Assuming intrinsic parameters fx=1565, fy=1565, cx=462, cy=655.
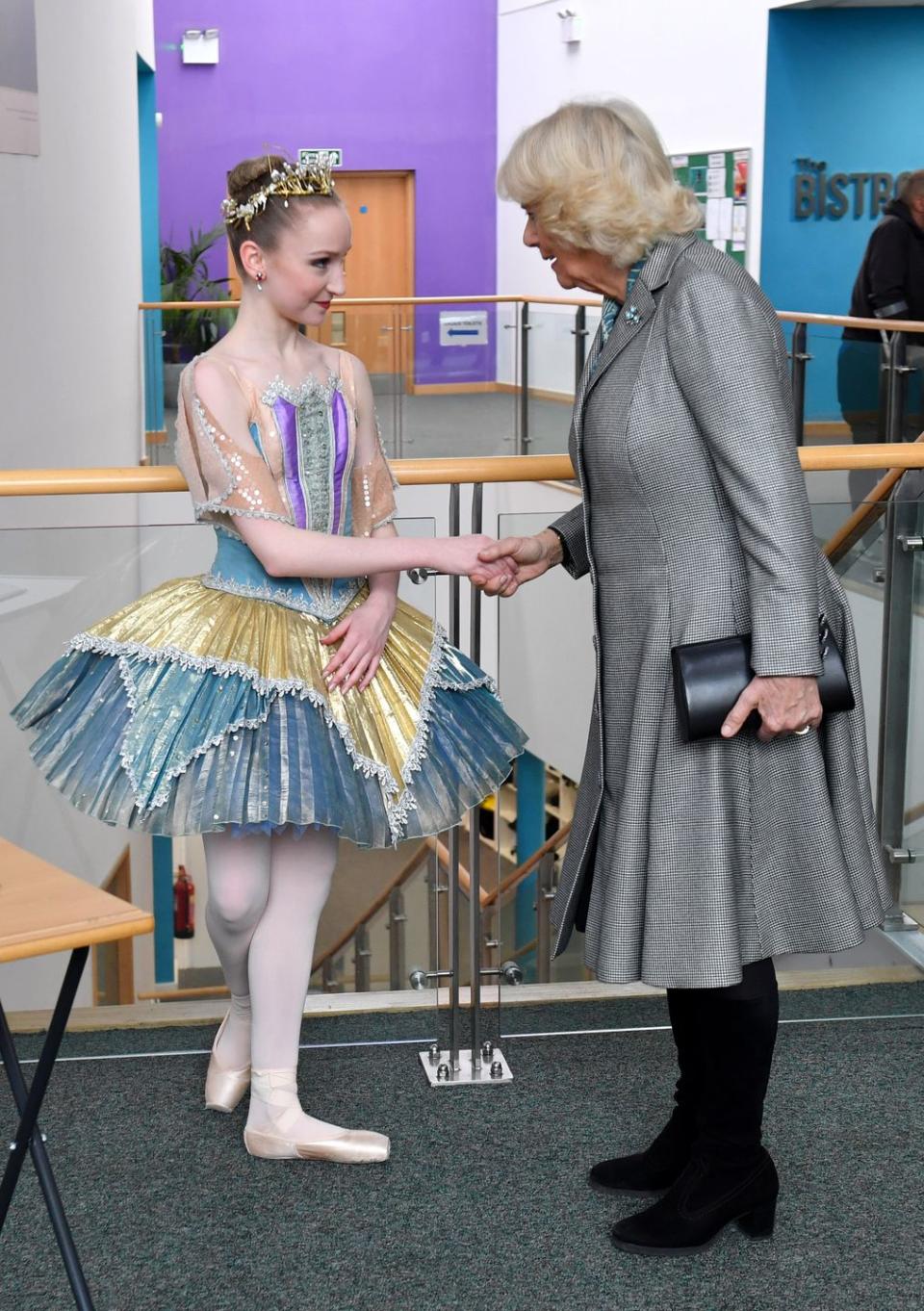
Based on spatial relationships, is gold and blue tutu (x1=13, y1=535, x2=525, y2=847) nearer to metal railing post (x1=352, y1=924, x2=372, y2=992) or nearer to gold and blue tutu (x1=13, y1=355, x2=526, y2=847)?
gold and blue tutu (x1=13, y1=355, x2=526, y2=847)

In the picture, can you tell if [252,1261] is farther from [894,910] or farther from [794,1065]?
[894,910]

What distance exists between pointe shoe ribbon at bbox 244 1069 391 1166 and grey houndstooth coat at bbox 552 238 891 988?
534mm

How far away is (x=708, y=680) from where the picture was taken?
6.24ft

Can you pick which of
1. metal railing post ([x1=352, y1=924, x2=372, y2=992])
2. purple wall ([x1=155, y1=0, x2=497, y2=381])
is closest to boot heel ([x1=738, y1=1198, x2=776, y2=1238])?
metal railing post ([x1=352, y1=924, x2=372, y2=992])

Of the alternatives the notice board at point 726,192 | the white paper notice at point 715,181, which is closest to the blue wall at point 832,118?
the notice board at point 726,192

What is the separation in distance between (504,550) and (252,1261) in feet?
3.41

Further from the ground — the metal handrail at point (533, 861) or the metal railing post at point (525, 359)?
the metal railing post at point (525, 359)

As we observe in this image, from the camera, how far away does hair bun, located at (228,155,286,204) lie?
83.0 inches

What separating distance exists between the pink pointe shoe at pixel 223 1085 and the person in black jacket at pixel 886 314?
4706 millimetres

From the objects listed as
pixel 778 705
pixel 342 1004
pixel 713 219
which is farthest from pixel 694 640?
pixel 713 219

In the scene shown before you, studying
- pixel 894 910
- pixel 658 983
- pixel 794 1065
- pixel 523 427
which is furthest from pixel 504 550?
pixel 523 427

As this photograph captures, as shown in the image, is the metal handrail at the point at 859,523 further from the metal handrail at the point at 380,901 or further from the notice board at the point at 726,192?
the notice board at the point at 726,192

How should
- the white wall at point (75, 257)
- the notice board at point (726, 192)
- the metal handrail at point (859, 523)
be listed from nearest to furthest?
the metal handrail at point (859, 523) → the white wall at point (75, 257) → the notice board at point (726, 192)

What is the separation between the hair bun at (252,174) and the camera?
6.91ft
